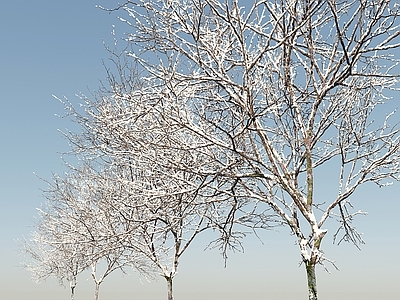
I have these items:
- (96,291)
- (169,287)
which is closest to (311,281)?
(169,287)

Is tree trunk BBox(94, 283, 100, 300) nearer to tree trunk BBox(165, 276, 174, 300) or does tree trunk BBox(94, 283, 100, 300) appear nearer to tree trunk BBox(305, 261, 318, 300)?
tree trunk BBox(165, 276, 174, 300)

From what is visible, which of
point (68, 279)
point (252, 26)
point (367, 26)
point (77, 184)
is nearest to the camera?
point (367, 26)

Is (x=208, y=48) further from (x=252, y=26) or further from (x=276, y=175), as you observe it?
(x=276, y=175)

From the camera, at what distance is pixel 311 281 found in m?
6.45

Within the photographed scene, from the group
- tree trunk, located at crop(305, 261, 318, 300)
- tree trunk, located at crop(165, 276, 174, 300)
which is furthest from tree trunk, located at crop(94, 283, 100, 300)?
tree trunk, located at crop(305, 261, 318, 300)

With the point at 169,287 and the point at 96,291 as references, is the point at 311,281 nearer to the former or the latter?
the point at 169,287

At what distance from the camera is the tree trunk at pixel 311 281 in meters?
6.40

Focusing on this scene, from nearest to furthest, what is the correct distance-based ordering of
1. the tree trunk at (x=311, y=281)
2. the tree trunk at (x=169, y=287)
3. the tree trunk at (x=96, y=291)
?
the tree trunk at (x=311, y=281) < the tree trunk at (x=169, y=287) < the tree trunk at (x=96, y=291)

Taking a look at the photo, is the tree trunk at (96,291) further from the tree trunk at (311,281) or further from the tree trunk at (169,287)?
the tree trunk at (311,281)

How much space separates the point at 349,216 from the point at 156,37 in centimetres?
442

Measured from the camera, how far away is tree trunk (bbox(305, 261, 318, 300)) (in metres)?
6.40

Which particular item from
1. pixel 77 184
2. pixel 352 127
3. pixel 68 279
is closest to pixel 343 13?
pixel 352 127

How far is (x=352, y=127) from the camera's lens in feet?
24.4

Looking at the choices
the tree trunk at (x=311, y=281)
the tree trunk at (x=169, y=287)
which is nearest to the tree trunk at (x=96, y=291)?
the tree trunk at (x=169, y=287)
